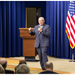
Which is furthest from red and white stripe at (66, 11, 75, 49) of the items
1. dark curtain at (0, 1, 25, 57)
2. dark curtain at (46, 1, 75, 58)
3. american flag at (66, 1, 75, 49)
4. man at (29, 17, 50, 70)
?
dark curtain at (0, 1, 25, 57)

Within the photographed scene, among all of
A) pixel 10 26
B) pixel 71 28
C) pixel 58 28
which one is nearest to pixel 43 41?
pixel 71 28

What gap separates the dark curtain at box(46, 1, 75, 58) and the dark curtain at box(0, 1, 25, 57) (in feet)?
4.48

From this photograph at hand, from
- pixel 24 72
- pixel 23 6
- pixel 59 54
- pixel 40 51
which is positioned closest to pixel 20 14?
A: pixel 23 6

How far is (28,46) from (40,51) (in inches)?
55.7

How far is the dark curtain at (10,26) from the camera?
6.52 meters

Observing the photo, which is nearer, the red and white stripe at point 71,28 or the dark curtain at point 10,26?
the red and white stripe at point 71,28

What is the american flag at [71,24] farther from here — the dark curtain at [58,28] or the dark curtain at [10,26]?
the dark curtain at [10,26]

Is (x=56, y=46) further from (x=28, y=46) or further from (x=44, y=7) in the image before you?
(x=44, y=7)

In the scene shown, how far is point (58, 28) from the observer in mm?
6152

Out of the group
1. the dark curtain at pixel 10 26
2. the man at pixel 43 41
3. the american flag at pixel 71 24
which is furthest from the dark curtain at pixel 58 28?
the man at pixel 43 41

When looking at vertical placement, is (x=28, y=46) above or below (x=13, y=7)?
below

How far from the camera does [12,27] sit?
6641 mm

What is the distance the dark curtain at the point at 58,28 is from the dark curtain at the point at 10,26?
1366 mm

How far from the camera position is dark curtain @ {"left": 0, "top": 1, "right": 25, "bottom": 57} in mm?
6516
